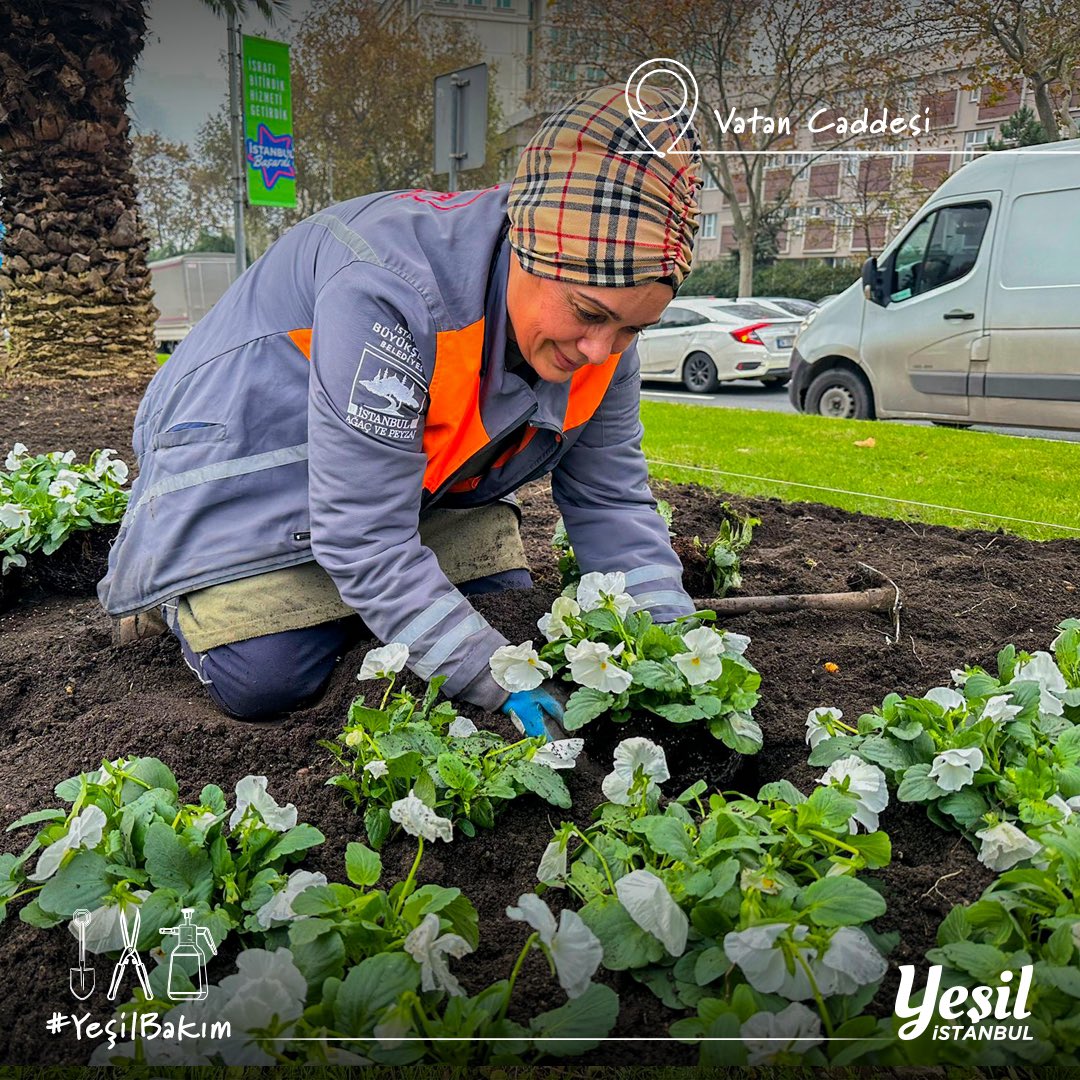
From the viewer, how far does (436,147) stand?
1428mm

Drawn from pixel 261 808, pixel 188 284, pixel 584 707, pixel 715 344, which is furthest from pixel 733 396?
pixel 261 808

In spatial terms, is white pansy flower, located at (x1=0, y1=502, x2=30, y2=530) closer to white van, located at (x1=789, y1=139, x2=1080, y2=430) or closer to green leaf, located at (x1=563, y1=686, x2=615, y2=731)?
green leaf, located at (x1=563, y1=686, x2=615, y2=731)

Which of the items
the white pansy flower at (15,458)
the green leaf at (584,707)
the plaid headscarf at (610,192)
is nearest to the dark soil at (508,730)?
the green leaf at (584,707)

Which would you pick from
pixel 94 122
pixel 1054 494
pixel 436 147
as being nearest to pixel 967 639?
pixel 1054 494

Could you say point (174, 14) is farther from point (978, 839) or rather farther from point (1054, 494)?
point (1054, 494)

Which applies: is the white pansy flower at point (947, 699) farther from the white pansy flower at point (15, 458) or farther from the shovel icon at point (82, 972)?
the white pansy flower at point (15, 458)

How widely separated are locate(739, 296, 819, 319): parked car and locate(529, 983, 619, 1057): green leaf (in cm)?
151

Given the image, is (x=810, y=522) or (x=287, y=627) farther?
(x=810, y=522)

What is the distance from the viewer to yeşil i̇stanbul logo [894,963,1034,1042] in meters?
1.01

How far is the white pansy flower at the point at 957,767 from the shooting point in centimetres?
132

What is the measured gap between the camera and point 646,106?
1346mm

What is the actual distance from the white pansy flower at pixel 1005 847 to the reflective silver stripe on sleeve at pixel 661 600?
805 millimetres

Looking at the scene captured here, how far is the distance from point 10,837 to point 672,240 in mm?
1328

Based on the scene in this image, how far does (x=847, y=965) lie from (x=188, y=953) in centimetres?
72
